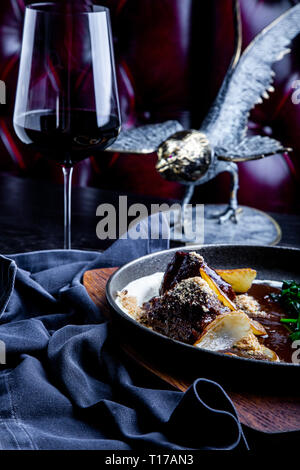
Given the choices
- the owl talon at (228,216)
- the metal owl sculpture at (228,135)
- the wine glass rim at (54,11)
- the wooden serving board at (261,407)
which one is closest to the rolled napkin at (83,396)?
the wooden serving board at (261,407)

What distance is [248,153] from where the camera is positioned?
1084 millimetres

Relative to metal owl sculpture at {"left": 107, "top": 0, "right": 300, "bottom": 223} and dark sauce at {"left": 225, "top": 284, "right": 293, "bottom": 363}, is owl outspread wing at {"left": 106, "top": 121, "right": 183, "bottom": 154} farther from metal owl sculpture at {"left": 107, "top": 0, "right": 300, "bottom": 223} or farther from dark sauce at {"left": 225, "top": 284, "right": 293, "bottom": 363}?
dark sauce at {"left": 225, "top": 284, "right": 293, "bottom": 363}

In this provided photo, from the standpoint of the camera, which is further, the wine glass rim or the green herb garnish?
the wine glass rim

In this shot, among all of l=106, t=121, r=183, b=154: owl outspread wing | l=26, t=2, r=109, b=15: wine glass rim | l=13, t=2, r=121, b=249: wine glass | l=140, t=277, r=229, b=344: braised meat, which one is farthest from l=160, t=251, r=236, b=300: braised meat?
l=106, t=121, r=183, b=154: owl outspread wing

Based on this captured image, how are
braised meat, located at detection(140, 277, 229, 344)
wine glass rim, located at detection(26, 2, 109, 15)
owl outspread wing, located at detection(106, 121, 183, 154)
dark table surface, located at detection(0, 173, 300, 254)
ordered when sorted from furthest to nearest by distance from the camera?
owl outspread wing, located at detection(106, 121, 183, 154)
dark table surface, located at detection(0, 173, 300, 254)
wine glass rim, located at detection(26, 2, 109, 15)
braised meat, located at detection(140, 277, 229, 344)

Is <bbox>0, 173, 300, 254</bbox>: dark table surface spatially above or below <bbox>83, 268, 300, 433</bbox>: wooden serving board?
above

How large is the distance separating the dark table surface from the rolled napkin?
0.33 m

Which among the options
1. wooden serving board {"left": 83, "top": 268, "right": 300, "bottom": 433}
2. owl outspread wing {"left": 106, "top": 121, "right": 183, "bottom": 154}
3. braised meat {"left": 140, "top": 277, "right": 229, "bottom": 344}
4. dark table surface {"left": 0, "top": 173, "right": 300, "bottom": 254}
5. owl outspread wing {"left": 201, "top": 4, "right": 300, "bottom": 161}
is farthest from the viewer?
owl outspread wing {"left": 201, "top": 4, "right": 300, "bottom": 161}

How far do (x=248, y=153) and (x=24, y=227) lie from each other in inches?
17.4

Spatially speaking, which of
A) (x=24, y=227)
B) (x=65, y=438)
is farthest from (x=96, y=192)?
(x=65, y=438)

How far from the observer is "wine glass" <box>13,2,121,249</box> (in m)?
0.70

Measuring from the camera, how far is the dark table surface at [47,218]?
97 cm

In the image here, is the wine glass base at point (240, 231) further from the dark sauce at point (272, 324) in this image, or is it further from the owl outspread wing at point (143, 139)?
the dark sauce at point (272, 324)

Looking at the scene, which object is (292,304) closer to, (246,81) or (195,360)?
(195,360)
